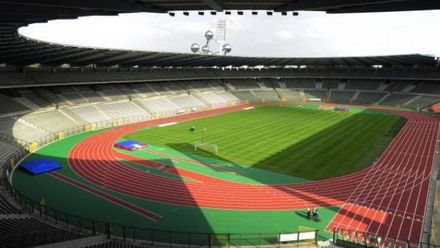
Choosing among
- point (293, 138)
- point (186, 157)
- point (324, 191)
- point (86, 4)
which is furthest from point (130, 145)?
point (86, 4)

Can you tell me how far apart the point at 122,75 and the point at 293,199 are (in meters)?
48.7

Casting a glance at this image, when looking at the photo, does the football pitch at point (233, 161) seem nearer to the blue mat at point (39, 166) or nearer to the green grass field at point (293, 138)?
the green grass field at point (293, 138)

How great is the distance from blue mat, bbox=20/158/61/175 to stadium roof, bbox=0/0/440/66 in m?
11.1

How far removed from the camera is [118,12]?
23.8 meters

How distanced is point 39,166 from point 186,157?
1290 centimetres

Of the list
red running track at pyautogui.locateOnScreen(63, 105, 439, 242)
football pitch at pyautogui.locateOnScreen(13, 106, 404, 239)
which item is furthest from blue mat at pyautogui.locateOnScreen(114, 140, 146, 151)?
red running track at pyautogui.locateOnScreen(63, 105, 439, 242)

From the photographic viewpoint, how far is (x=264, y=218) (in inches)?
869

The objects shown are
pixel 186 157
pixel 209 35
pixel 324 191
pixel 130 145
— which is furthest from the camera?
pixel 209 35

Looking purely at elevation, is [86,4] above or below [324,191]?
above

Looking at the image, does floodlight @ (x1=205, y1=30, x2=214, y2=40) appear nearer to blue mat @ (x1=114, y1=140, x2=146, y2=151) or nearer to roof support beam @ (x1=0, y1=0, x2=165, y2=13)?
blue mat @ (x1=114, y1=140, x2=146, y2=151)

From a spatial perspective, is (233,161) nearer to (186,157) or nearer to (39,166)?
(186,157)

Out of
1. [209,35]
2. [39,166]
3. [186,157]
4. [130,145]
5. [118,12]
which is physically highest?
[209,35]

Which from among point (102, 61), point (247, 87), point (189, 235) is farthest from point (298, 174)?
point (247, 87)

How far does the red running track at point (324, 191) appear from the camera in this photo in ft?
72.1
